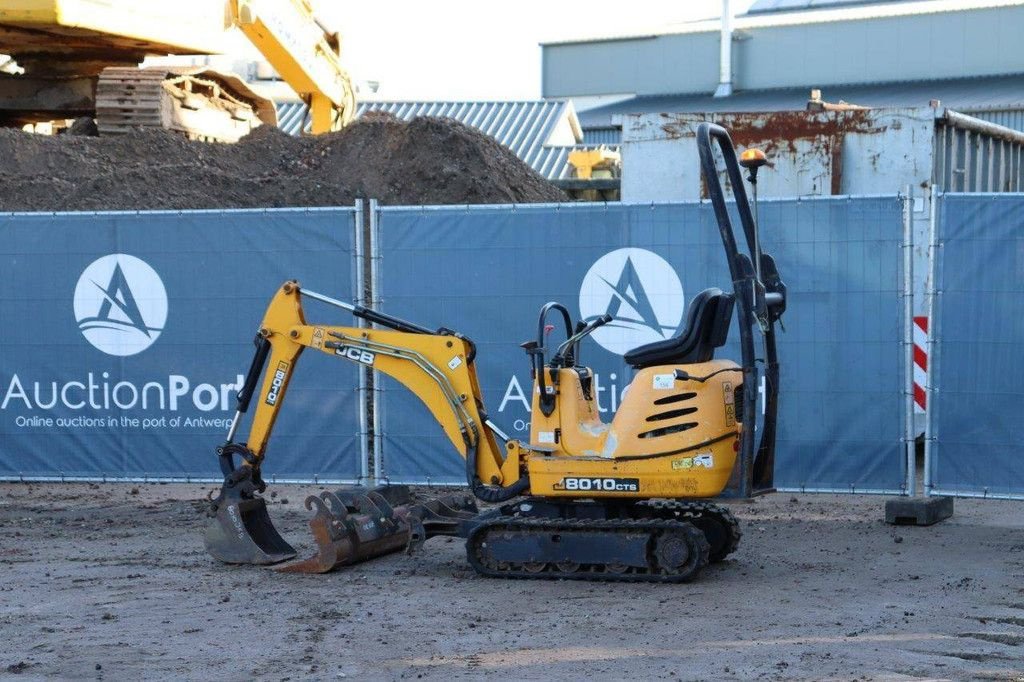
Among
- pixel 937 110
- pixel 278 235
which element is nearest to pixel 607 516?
pixel 278 235

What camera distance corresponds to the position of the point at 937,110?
14164 millimetres

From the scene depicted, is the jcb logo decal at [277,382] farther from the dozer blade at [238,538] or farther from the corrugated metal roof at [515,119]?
the corrugated metal roof at [515,119]

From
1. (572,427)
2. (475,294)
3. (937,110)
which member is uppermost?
(937,110)

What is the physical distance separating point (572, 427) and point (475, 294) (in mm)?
2721

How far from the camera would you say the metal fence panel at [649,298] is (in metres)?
10.2

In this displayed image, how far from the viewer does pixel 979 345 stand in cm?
998

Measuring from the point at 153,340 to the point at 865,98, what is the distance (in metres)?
35.7

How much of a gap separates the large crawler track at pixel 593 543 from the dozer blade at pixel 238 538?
132cm

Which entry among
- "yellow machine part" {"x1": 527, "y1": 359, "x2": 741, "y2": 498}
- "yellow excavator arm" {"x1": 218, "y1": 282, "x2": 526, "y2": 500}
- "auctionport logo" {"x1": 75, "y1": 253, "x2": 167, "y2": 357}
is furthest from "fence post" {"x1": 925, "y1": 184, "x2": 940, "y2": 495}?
"auctionport logo" {"x1": 75, "y1": 253, "x2": 167, "y2": 357}

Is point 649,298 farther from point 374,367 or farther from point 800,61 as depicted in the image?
point 800,61

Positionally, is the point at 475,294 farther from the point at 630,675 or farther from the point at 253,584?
the point at 630,675

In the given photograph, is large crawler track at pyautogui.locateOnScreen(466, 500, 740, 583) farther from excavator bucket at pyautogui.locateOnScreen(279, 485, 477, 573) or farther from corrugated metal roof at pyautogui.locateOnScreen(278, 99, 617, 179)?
corrugated metal roof at pyautogui.locateOnScreen(278, 99, 617, 179)

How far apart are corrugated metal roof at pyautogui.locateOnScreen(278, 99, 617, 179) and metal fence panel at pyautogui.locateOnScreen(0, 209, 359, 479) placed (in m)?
23.6

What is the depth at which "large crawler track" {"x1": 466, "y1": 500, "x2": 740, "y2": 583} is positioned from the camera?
8047 mm
